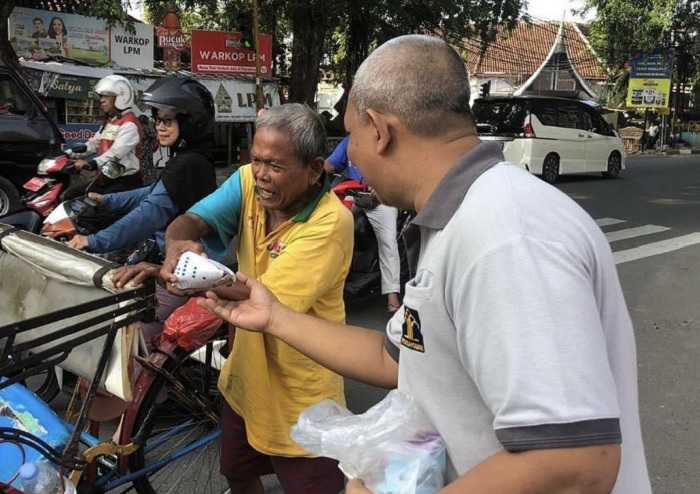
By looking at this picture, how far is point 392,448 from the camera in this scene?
43.1 inches

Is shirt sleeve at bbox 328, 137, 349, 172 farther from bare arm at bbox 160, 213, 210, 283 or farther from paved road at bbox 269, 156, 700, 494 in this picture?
bare arm at bbox 160, 213, 210, 283

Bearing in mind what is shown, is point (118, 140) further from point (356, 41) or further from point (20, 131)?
point (356, 41)

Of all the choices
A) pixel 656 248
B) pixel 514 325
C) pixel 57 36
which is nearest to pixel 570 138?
pixel 656 248

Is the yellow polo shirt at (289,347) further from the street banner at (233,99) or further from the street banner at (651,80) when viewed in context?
the street banner at (651,80)

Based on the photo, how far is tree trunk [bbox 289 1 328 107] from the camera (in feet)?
42.9

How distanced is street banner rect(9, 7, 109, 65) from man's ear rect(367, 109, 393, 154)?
41.6ft

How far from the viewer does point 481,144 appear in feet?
3.80

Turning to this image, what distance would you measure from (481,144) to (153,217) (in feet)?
7.04

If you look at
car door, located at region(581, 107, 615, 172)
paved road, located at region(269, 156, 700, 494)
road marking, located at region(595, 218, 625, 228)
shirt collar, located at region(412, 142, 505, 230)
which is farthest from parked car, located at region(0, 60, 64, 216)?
car door, located at region(581, 107, 615, 172)

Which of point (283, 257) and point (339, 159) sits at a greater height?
point (339, 159)

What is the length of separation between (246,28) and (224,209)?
451 inches

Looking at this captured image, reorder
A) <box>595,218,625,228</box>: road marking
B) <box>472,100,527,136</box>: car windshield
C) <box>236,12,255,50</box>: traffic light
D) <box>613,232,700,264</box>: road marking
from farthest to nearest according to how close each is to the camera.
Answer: <box>472,100,527,136</box>: car windshield → <box>236,12,255,50</box>: traffic light → <box>595,218,625,228</box>: road marking → <box>613,232,700,264</box>: road marking

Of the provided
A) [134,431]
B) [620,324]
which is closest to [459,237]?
[620,324]

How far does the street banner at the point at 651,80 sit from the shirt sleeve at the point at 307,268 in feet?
82.9
